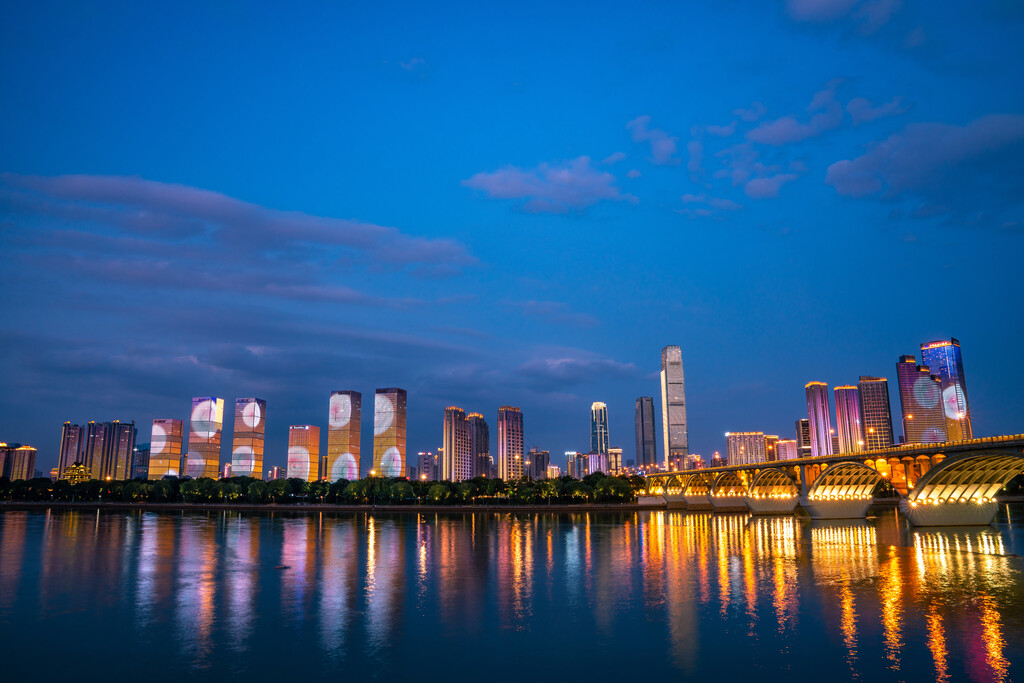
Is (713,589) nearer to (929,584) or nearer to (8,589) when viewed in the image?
(929,584)

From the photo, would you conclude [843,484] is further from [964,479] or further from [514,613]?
[514,613]

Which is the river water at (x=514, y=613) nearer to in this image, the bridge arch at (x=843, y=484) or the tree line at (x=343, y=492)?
the bridge arch at (x=843, y=484)

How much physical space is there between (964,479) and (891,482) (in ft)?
40.8

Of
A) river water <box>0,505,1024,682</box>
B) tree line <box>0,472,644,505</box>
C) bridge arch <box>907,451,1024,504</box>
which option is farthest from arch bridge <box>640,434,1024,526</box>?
tree line <box>0,472,644,505</box>

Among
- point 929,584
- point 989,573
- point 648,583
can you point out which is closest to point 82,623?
point 648,583

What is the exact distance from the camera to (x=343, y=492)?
569ft

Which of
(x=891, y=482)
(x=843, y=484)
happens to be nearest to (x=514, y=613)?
(x=891, y=482)

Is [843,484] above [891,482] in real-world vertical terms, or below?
below

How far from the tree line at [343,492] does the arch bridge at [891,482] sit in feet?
83.5

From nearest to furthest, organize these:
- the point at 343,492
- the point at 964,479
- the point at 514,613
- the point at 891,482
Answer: the point at 514,613, the point at 964,479, the point at 891,482, the point at 343,492

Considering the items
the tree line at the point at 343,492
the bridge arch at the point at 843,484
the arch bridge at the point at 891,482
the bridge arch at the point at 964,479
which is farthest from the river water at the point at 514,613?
the tree line at the point at 343,492

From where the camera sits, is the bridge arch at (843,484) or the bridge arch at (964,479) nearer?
the bridge arch at (964,479)

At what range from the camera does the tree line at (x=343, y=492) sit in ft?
537

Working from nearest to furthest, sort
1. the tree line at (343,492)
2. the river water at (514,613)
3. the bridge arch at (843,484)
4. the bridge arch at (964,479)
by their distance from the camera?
the river water at (514,613) < the bridge arch at (964,479) < the bridge arch at (843,484) < the tree line at (343,492)
